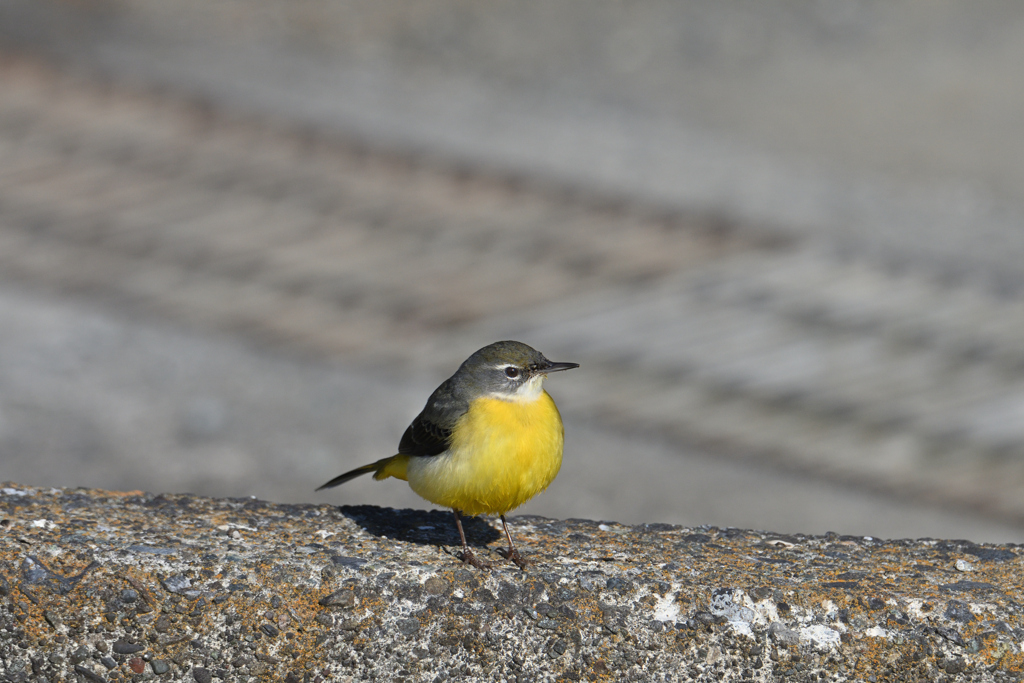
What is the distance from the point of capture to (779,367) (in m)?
9.16

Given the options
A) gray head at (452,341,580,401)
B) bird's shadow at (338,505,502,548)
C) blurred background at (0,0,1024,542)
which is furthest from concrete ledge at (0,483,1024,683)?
blurred background at (0,0,1024,542)

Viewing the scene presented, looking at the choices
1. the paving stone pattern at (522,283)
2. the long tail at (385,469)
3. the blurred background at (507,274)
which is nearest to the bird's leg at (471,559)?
the long tail at (385,469)

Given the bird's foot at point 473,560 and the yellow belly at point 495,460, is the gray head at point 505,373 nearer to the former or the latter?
the yellow belly at point 495,460

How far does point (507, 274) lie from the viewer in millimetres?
10094

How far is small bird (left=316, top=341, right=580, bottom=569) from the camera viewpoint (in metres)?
3.24

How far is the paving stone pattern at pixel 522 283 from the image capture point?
8938mm

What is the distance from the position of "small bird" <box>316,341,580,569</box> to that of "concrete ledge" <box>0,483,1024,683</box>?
550mm

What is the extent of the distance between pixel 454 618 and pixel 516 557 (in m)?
0.31

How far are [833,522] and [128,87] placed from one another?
8.16 metres

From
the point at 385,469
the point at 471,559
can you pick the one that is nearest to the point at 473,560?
the point at 471,559

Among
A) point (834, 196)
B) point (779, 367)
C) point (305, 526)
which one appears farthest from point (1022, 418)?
point (305, 526)

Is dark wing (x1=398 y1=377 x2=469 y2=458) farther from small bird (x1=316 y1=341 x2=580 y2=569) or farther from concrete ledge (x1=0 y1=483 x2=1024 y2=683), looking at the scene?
concrete ledge (x1=0 y1=483 x2=1024 y2=683)

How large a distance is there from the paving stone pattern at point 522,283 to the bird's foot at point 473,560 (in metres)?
6.35

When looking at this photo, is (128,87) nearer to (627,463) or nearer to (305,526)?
(627,463)
